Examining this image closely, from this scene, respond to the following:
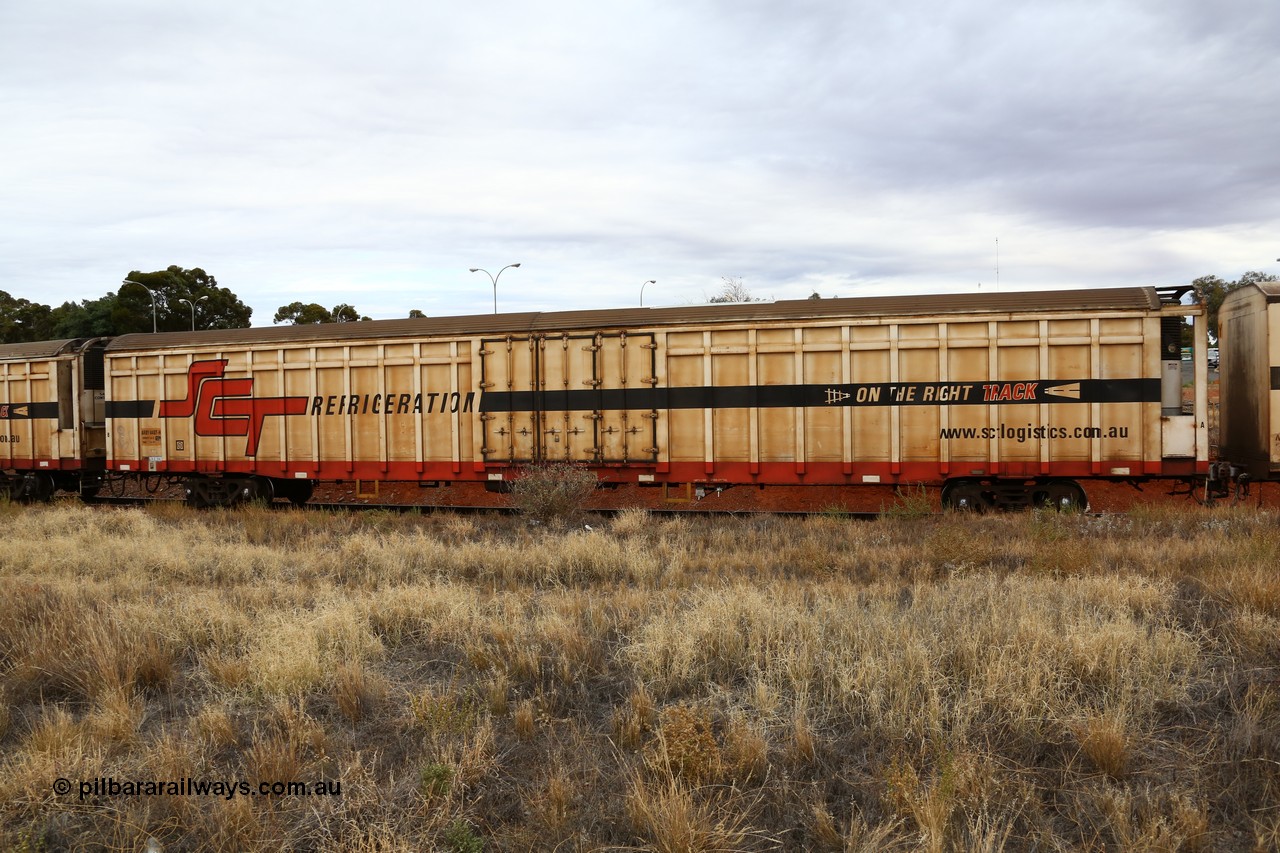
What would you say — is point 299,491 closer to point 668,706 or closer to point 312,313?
point 668,706

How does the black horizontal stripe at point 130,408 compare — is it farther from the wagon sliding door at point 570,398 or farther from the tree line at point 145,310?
the tree line at point 145,310

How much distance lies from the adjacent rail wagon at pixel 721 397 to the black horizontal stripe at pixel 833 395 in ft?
0.10

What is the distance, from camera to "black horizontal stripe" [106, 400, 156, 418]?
17481 millimetres

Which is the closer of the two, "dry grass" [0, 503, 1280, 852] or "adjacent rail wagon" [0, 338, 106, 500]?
"dry grass" [0, 503, 1280, 852]

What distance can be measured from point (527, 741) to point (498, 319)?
11.3 metres

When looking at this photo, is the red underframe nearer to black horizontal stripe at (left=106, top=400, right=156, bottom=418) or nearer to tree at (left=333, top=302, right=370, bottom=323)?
black horizontal stripe at (left=106, top=400, right=156, bottom=418)

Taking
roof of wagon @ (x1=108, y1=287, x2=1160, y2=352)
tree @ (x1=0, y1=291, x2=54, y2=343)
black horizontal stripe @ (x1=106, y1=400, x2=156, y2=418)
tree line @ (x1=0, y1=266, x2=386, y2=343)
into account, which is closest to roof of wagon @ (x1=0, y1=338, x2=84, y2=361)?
black horizontal stripe @ (x1=106, y1=400, x2=156, y2=418)

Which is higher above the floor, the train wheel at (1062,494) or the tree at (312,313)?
the tree at (312,313)

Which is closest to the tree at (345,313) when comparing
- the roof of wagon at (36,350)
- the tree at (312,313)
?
the tree at (312,313)

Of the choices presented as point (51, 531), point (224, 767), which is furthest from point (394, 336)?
point (224, 767)

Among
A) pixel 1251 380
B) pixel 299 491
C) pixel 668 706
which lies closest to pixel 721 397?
pixel 1251 380

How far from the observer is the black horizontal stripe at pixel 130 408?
57.4ft

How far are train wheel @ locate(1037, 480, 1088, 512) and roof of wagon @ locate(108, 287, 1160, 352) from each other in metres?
2.81

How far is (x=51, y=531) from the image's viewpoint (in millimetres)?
13328
